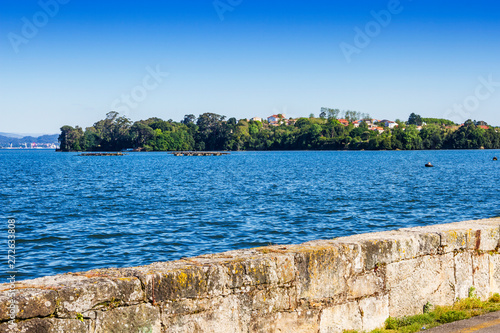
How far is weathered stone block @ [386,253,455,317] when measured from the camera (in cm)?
581

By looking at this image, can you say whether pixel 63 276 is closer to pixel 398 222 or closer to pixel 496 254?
pixel 496 254

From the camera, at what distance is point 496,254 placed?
6.75 meters

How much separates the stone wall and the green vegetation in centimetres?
10

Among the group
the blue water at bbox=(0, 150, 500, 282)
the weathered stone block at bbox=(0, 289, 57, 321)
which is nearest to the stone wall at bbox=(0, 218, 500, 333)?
the weathered stone block at bbox=(0, 289, 57, 321)

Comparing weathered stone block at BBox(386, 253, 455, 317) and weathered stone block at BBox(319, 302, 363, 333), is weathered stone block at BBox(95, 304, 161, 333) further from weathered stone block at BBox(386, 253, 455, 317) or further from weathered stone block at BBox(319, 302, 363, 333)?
weathered stone block at BBox(386, 253, 455, 317)

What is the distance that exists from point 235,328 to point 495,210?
1081 inches

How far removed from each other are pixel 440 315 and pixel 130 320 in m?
3.77

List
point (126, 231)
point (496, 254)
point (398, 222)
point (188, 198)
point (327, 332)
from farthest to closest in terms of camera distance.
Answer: point (188, 198) → point (398, 222) → point (126, 231) → point (496, 254) → point (327, 332)

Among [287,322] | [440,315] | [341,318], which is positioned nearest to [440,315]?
[440,315]

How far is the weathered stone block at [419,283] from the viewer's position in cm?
581

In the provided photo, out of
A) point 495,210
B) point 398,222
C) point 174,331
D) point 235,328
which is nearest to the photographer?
point 174,331

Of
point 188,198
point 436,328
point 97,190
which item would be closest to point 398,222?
point 188,198

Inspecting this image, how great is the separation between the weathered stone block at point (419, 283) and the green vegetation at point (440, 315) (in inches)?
4.3

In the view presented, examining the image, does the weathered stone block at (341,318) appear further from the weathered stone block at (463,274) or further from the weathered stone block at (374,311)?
the weathered stone block at (463,274)
